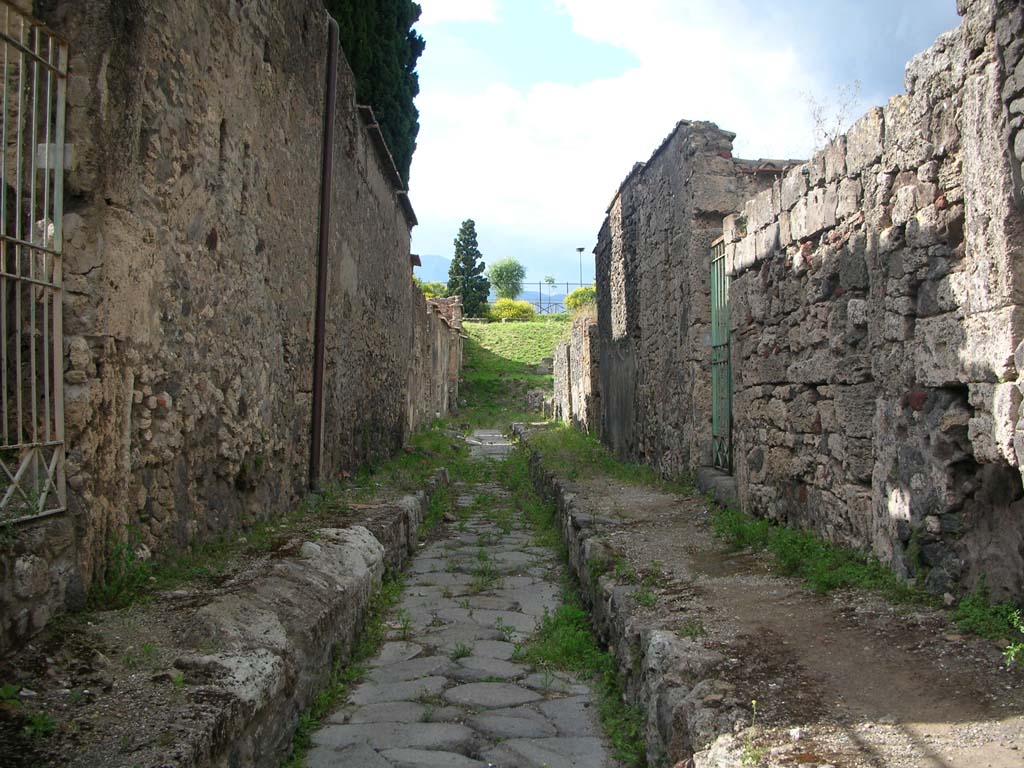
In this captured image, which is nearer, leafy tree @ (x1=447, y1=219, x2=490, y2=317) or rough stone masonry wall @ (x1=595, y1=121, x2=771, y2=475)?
rough stone masonry wall @ (x1=595, y1=121, x2=771, y2=475)

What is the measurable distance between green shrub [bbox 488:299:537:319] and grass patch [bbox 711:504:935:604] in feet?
141

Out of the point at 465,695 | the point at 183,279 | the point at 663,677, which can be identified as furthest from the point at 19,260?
the point at 663,677

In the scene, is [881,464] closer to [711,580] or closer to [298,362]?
[711,580]

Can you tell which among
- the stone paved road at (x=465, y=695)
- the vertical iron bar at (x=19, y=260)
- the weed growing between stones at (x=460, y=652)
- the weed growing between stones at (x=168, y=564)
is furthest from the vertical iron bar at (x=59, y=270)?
the weed growing between stones at (x=460, y=652)

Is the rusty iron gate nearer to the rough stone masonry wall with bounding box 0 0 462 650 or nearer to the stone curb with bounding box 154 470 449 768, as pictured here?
the rough stone masonry wall with bounding box 0 0 462 650

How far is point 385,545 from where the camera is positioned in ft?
20.2

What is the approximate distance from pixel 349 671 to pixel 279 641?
1.03 m

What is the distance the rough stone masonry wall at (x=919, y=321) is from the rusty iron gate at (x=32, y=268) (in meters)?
3.47

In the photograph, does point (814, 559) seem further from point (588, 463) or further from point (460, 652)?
point (588, 463)

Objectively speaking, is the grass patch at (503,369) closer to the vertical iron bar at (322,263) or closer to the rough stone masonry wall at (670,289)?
the rough stone masonry wall at (670,289)

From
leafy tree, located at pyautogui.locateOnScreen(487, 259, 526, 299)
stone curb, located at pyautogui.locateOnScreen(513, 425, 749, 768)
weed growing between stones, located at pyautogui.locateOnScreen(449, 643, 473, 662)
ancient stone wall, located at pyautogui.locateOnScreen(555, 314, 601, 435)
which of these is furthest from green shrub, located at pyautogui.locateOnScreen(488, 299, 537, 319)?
weed growing between stones, located at pyautogui.locateOnScreen(449, 643, 473, 662)

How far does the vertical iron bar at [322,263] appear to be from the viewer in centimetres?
729

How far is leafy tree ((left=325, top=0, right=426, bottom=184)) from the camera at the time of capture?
10646 mm

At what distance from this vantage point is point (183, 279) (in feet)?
14.5
